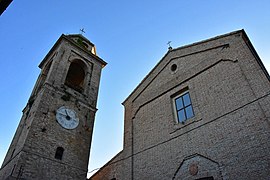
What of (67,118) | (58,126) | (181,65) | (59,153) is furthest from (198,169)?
(67,118)

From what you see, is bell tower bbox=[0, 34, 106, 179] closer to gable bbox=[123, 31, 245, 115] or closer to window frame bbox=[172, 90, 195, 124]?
gable bbox=[123, 31, 245, 115]

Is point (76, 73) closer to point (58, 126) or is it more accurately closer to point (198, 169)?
point (58, 126)

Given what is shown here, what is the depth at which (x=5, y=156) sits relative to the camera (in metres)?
11.8

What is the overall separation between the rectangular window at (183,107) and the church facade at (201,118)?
41mm

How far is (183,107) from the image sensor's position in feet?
29.6

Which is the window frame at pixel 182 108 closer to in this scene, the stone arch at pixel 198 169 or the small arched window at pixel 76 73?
the stone arch at pixel 198 169

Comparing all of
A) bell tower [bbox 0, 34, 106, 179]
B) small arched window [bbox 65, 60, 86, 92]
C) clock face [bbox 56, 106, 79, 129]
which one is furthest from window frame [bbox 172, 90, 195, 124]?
small arched window [bbox 65, 60, 86, 92]

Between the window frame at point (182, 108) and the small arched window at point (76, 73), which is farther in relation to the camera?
the small arched window at point (76, 73)

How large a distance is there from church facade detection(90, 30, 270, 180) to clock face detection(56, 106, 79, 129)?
10.1 feet

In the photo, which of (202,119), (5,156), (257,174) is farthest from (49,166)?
(257,174)

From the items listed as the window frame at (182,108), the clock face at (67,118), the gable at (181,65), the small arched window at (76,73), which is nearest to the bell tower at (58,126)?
the clock face at (67,118)

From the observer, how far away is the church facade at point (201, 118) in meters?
6.34

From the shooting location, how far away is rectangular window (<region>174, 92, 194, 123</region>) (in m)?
8.64

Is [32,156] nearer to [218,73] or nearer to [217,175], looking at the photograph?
[217,175]
